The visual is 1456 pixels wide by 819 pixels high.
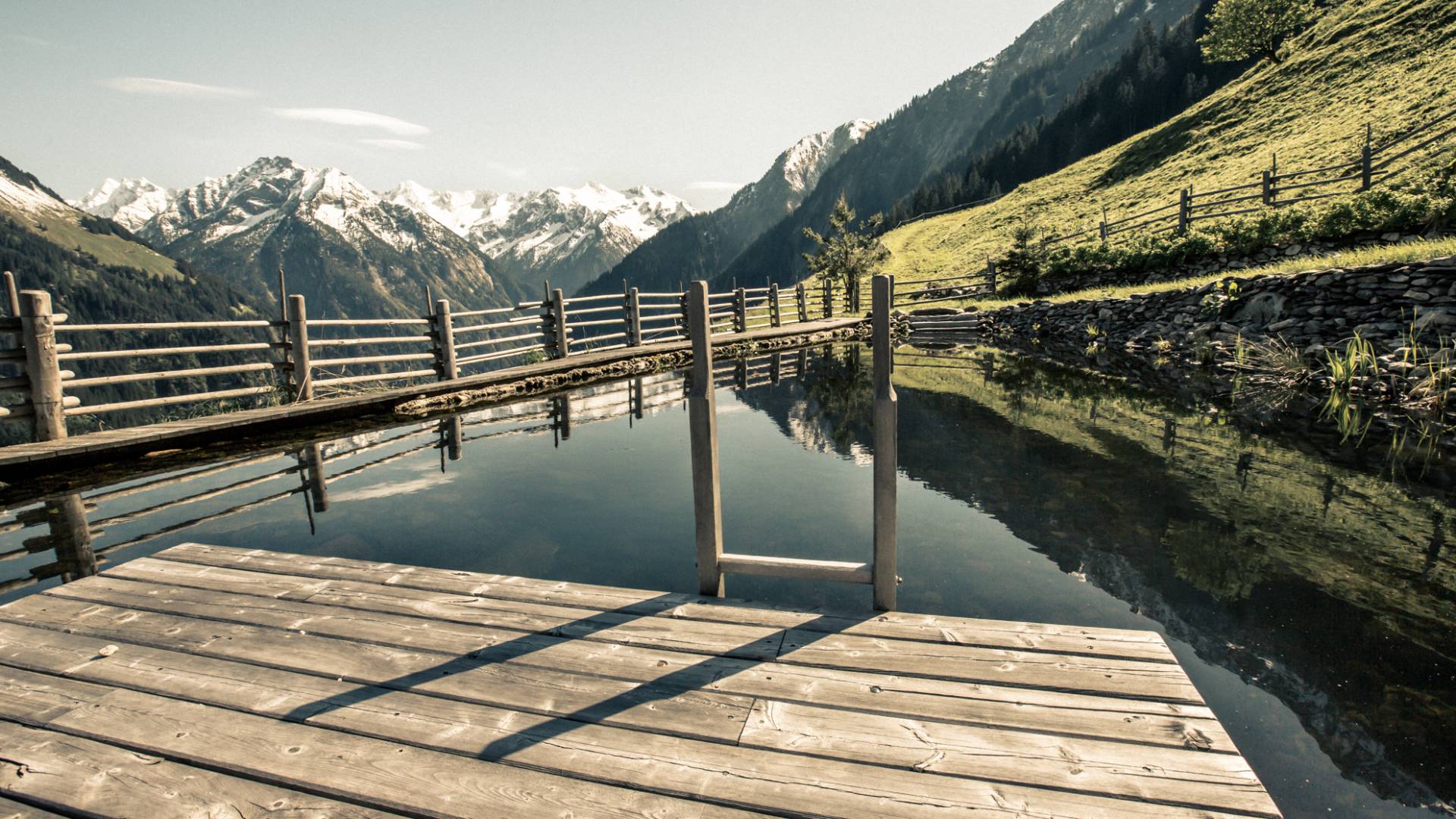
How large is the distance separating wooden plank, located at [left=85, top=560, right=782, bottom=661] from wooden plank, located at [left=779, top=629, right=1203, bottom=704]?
0.22 m

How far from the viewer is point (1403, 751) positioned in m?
2.60

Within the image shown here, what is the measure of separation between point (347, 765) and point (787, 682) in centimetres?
155

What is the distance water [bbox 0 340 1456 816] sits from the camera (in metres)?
2.98

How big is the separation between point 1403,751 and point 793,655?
8.16 ft

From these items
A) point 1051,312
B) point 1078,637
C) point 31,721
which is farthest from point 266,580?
point 1051,312

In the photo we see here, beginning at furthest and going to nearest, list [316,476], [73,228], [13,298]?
[73,228]
[13,298]
[316,476]

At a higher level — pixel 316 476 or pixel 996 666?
pixel 996 666

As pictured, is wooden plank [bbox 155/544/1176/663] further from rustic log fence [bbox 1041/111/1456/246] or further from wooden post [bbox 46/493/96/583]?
rustic log fence [bbox 1041/111/1456/246]

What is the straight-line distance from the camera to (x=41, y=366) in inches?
293

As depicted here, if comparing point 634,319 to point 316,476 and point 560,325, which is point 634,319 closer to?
point 560,325

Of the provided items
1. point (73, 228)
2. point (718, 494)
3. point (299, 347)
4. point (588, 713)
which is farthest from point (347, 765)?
point (73, 228)

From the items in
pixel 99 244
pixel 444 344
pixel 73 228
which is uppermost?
pixel 73 228

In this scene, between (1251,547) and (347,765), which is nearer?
(347,765)

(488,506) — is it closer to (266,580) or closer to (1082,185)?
(266,580)
